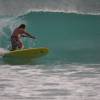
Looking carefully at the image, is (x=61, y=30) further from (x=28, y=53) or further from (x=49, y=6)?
(x=28, y=53)

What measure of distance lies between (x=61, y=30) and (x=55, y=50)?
2.36 m

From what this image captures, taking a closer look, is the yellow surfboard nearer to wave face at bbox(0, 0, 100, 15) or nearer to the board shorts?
the board shorts

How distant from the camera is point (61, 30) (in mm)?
19453

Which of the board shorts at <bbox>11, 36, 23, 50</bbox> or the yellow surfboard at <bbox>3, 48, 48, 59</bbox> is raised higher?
the board shorts at <bbox>11, 36, 23, 50</bbox>

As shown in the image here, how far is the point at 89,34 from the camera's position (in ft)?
62.8

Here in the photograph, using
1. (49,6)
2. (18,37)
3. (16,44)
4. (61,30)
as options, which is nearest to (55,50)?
(61,30)

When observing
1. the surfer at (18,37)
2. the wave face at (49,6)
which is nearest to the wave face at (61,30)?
the wave face at (49,6)

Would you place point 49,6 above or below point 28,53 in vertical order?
above

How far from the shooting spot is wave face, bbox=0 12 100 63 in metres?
17.9

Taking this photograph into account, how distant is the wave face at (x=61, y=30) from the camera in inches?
704

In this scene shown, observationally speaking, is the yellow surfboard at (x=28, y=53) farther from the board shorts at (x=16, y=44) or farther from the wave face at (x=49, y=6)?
the wave face at (x=49, y=6)

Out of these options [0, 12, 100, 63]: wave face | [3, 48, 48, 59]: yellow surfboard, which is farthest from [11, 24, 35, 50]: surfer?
[0, 12, 100, 63]: wave face

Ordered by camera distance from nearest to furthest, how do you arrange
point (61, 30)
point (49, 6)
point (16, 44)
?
point (16, 44) → point (61, 30) → point (49, 6)

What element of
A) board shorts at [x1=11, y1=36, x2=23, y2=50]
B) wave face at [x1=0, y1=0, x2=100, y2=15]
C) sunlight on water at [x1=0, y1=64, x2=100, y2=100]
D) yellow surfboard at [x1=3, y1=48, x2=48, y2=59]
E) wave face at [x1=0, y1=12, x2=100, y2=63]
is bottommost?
sunlight on water at [x1=0, y1=64, x2=100, y2=100]
